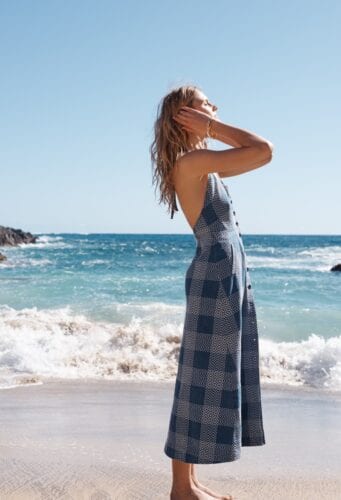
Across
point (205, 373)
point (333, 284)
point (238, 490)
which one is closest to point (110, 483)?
point (238, 490)

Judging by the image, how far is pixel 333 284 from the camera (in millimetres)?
20875

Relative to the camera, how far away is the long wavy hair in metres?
2.99

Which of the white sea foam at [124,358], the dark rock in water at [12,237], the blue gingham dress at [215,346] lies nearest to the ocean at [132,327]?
the white sea foam at [124,358]

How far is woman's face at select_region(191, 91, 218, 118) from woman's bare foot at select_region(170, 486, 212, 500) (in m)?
1.67

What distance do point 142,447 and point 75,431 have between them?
1.86ft

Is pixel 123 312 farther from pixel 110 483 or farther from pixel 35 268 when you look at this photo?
pixel 35 268

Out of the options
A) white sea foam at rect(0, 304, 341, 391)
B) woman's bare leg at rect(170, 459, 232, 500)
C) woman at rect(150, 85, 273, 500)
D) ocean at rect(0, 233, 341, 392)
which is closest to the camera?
woman at rect(150, 85, 273, 500)

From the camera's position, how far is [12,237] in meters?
59.8

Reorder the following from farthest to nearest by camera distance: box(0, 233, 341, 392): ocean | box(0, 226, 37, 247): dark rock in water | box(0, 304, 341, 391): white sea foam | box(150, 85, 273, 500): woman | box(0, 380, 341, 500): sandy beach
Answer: box(0, 226, 37, 247): dark rock in water
box(0, 233, 341, 392): ocean
box(0, 304, 341, 391): white sea foam
box(0, 380, 341, 500): sandy beach
box(150, 85, 273, 500): woman

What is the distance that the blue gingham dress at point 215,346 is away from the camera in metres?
2.87

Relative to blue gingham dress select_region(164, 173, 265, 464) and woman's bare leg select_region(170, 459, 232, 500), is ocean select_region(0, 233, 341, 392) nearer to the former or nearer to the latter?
woman's bare leg select_region(170, 459, 232, 500)

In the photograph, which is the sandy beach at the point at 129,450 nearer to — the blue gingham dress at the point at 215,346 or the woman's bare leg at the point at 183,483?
the woman's bare leg at the point at 183,483

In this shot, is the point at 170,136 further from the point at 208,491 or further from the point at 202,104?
the point at 208,491

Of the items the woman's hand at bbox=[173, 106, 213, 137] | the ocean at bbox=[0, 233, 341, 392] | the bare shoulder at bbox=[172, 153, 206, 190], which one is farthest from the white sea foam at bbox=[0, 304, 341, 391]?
the woman's hand at bbox=[173, 106, 213, 137]
